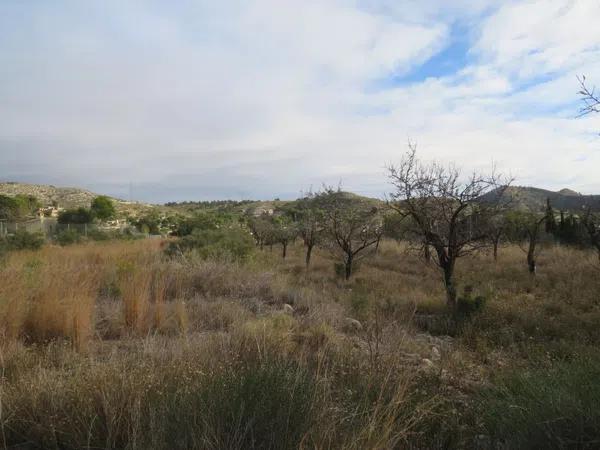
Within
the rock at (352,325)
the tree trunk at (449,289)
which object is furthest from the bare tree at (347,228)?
the rock at (352,325)

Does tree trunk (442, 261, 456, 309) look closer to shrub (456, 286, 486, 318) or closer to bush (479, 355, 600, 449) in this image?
shrub (456, 286, 486, 318)

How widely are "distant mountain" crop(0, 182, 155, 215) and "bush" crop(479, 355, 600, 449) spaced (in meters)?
74.8

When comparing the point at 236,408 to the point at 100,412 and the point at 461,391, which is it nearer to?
the point at 100,412

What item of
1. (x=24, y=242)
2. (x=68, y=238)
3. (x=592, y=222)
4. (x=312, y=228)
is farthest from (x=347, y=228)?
(x=68, y=238)

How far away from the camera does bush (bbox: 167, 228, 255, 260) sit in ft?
53.8

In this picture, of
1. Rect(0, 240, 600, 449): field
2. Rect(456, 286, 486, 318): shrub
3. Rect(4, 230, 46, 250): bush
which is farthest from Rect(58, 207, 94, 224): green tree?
Rect(456, 286, 486, 318): shrub

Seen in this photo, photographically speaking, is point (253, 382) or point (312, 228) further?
point (312, 228)

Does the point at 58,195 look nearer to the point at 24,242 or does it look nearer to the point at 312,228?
the point at 24,242

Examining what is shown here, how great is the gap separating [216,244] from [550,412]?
15.5 m

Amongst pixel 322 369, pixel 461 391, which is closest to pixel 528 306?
pixel 461 391

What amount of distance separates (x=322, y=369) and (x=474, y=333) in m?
5.81

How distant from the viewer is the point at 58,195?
83500 millimetres

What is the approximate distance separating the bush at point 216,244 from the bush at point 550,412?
507 inches

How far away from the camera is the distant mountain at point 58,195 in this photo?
2965 inches
